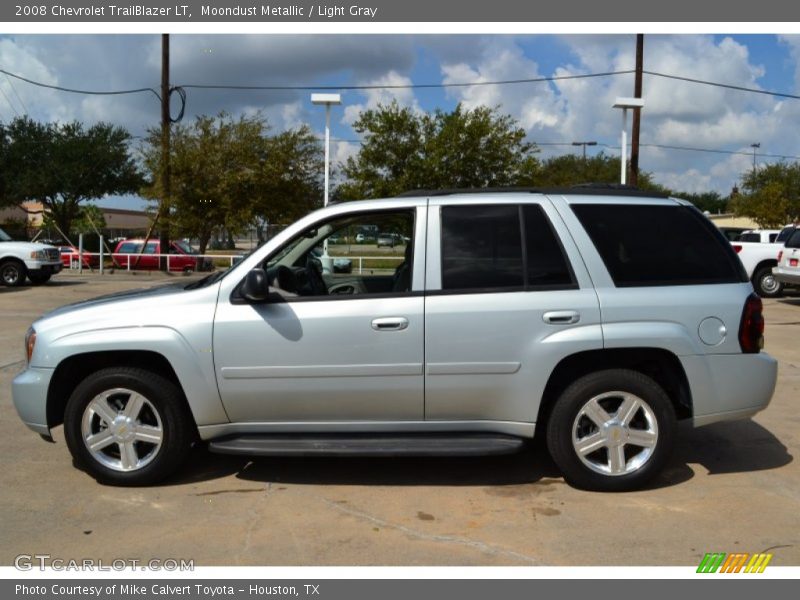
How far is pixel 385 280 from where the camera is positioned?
503 cm

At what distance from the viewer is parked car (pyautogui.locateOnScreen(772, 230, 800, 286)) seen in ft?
50.2

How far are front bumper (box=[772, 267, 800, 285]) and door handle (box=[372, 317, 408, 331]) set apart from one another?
44.7 ft

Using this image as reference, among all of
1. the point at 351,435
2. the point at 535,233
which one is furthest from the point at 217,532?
the point at 535,233

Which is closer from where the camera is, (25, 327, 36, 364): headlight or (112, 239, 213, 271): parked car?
(25, 327, 36, 364): headlight

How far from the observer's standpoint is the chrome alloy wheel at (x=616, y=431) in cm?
452

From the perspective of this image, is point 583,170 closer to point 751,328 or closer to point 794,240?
point 794,240

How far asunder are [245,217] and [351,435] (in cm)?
2212

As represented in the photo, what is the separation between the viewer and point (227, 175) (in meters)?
25.5

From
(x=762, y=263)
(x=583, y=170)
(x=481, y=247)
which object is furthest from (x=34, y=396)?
(x=583, y=170)

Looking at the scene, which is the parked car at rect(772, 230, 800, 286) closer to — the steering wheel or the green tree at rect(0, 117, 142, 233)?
the steering wheel

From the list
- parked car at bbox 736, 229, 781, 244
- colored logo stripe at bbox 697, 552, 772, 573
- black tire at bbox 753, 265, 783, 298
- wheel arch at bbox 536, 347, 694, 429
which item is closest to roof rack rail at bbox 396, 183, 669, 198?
wheel arch at bbox 536, 347, 694, 429

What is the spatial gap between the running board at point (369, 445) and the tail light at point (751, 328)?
153 centimetres

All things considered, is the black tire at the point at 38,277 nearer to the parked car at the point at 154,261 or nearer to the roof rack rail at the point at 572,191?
the parked car at the point at 154,261

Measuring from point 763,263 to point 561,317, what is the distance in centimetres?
1564
